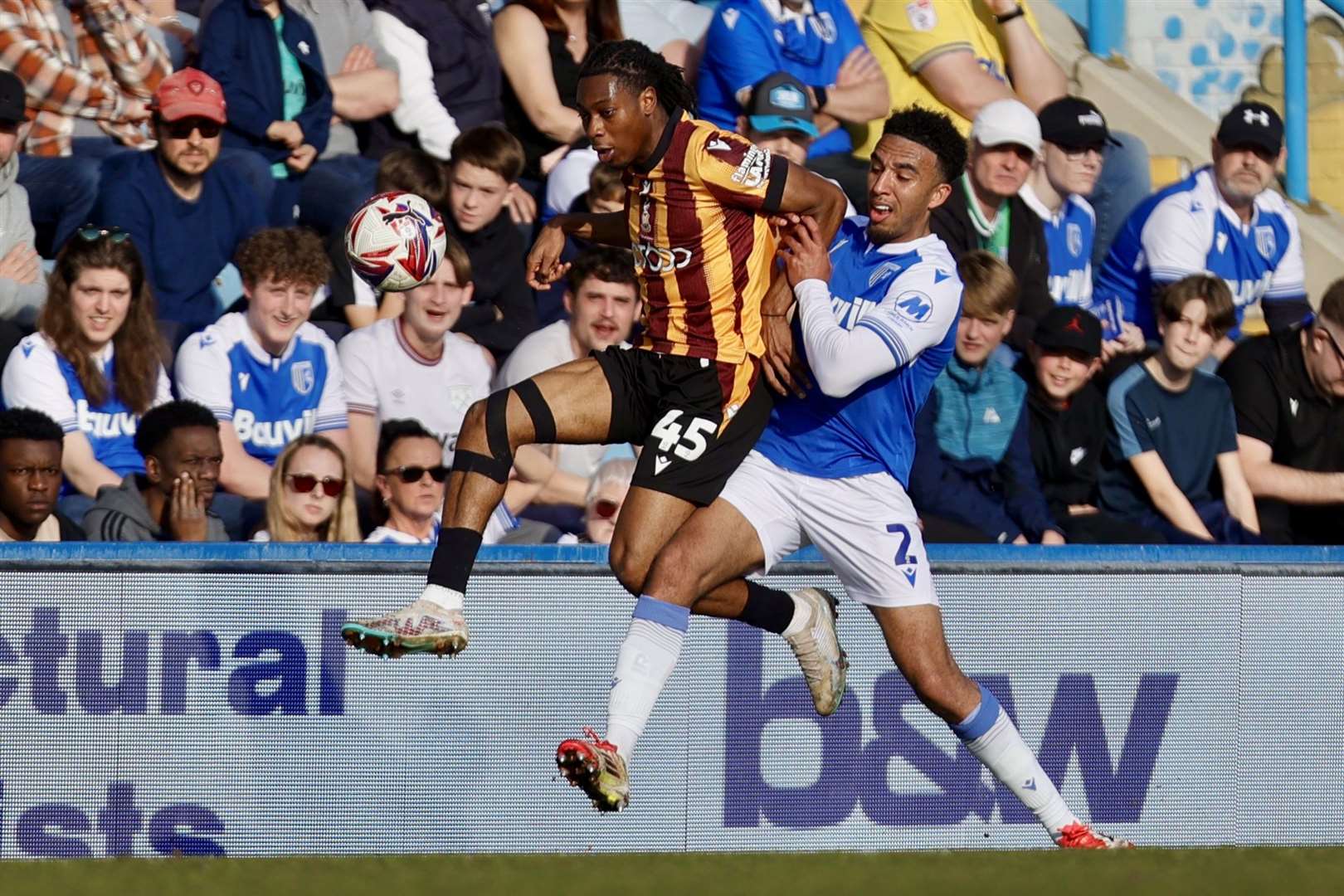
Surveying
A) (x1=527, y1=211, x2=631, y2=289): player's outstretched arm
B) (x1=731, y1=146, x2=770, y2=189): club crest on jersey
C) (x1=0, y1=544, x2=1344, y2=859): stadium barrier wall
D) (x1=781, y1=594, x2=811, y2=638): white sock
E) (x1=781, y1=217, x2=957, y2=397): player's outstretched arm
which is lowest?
(x1=0, y1=544, x2=1344, y2=859): stadium barrier wall

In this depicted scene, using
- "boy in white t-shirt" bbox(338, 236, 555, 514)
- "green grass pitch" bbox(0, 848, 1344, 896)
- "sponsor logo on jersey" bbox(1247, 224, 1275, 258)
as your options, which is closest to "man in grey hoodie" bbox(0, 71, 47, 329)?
"boy in white t-shirt" bbox(338, 236, 555, 514)

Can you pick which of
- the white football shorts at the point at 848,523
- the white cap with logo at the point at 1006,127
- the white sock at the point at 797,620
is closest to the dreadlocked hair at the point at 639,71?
the white football shorts at the point at 848,523

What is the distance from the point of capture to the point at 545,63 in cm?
925

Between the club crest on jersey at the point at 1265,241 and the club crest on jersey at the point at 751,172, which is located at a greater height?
the club crest on jersey at the point at 751,172

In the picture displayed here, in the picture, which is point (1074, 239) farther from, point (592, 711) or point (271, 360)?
point (271, 360)

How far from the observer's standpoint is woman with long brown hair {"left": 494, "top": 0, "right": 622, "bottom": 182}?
9242 millimetres

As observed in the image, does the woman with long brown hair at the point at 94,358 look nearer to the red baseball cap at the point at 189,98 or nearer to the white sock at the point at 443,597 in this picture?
the red baseball cap at the point at 189,98

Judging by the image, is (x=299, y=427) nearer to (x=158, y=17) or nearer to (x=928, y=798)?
(x=158, y=17)

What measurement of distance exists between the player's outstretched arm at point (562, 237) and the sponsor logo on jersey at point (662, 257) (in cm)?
30

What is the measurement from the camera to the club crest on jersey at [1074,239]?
9.34 meters

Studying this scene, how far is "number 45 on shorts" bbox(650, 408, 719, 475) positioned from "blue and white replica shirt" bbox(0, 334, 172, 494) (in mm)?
2790

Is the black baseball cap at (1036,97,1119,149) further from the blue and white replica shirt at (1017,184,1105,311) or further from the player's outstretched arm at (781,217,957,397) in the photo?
the player's outstretched arm at (781,217,957,397)

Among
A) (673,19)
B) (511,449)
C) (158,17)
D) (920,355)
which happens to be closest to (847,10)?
(673,19)

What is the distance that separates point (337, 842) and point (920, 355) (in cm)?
282
